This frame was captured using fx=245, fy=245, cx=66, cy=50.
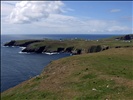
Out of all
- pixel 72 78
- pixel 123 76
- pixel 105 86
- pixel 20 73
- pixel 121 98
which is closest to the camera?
pixel 121 98

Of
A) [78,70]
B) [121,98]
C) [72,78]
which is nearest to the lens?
[121,98]

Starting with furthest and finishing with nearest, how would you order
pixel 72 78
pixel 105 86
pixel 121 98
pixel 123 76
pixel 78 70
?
pixel 78 70
pixel 72 78
pixel 123 76
pixel 105 86
pixel 121 98

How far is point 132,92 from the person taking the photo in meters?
36.2

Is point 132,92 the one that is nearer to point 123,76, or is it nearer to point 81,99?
point 81,99

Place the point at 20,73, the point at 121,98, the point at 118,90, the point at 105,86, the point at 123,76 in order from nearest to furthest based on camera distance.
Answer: the point at 121,98, the point at 118,90, the point at 105,86, the point at 123,76, the point at 20,73

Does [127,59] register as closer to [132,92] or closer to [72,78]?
[72,78]

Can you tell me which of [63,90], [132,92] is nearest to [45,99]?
[63,90]

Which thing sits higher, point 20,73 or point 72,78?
point 72,78

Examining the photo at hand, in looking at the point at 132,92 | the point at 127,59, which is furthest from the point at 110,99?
the point at 127,59

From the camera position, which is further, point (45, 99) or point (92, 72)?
point (92, 72)

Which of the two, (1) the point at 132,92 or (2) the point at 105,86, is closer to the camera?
(1) the point at 132,92

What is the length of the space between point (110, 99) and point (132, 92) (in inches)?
157

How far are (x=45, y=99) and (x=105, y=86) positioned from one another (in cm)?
1016

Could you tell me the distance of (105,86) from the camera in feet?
134
